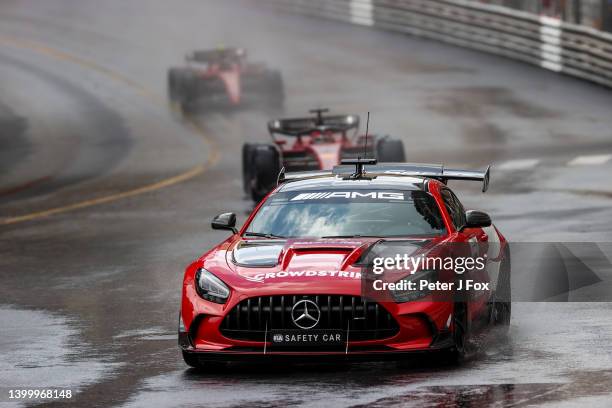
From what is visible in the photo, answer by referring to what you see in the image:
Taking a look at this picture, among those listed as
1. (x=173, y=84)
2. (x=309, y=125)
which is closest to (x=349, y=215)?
(x=309, y=125)

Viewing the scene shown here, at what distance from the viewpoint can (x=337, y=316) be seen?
34.6ft

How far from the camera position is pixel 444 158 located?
29922 mm

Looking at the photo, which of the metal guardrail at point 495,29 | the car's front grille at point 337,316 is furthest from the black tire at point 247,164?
the metal guardrail at point 495,29

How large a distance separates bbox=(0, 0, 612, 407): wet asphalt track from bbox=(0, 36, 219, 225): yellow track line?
103mm

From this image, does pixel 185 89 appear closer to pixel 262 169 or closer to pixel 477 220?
pixel 262 169

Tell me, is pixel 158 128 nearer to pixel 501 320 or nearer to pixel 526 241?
pixel 526 241

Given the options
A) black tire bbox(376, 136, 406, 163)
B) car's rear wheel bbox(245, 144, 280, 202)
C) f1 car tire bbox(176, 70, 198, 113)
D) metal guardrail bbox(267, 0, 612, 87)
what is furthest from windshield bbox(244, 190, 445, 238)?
metal guardrail bbox(267, 0, 612, 87)

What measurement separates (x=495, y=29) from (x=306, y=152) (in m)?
19.6

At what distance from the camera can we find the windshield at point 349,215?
1184 cm

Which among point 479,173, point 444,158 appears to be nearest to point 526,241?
point 479,173

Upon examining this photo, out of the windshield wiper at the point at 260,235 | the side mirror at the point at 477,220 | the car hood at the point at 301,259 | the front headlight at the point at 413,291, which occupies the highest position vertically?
the side mirror at the point at 477,220

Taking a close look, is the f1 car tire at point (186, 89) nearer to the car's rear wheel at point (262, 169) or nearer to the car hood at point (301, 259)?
the car's rear wheel at point (262, 169)

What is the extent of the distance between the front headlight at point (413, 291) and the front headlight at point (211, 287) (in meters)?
1.17

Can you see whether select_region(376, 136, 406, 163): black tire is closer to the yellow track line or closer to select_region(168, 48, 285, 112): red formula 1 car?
the yellow track line
